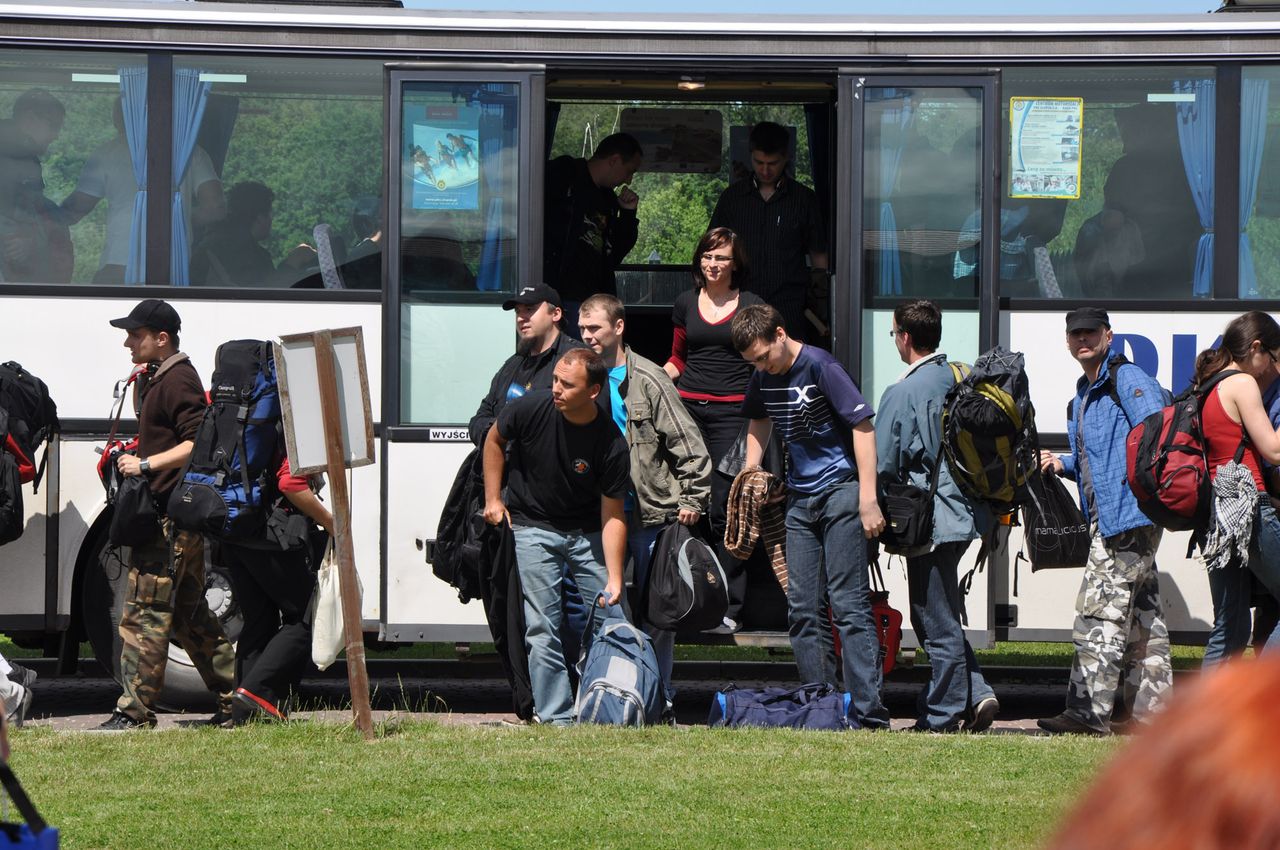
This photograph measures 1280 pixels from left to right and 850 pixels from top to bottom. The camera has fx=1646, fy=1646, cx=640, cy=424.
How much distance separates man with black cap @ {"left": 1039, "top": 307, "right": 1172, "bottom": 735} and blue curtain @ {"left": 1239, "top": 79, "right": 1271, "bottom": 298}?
1.19m

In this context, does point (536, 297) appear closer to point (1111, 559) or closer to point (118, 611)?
point (118, 611)

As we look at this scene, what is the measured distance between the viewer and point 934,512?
7.22m

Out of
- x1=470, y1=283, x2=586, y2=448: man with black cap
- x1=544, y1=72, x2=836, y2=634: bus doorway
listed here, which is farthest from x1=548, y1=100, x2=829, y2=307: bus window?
x1=470, y1=283, x2=586, y2=448: man with black cap

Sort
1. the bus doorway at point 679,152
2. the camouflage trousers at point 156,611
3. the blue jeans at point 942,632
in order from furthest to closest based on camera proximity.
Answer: the bus doorway at point 679,152
the camouflage trousers at point 156,611
the blue jeans at point 942,632

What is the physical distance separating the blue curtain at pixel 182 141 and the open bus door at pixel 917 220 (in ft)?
10.3

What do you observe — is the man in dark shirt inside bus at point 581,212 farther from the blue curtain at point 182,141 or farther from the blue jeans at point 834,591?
the blue jeans at point 834,591

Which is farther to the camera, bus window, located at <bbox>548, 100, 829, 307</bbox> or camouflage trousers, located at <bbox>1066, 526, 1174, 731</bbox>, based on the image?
bus window, located at <bbox>548, 100, 829, 307</bbox>

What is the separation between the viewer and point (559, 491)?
7309mm

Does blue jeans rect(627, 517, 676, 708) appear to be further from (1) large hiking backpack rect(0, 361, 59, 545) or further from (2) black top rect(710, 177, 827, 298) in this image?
(1) large hiking backpack rect(0, 361, 59, 545)

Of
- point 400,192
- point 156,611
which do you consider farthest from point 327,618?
point 400,192

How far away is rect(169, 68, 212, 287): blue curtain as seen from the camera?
7984 millimetres

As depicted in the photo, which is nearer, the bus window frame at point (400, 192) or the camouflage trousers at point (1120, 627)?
the camouflage trousers at point (1120, 627)

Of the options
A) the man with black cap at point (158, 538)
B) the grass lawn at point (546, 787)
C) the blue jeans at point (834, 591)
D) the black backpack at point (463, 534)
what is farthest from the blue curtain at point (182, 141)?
A: the blue jeans at point (834, 591)

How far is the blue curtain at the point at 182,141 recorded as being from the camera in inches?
314
